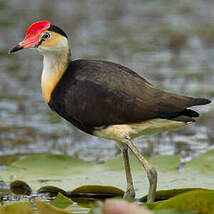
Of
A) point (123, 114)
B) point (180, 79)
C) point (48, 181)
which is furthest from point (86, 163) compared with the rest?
point (180, 79)

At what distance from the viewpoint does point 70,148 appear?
297 inches

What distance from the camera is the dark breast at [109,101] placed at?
16.9 feet

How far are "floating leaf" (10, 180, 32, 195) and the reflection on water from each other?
1.49 metres

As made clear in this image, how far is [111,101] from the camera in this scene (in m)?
5.16

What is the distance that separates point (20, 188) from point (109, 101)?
4.16 ft

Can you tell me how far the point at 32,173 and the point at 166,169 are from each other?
121cm

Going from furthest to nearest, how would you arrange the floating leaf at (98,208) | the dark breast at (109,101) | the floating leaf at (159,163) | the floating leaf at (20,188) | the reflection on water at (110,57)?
the reflection on water at (110,57)
the floating leaf at (159,163)
the floating leaf at (20,188)
the dark breast at (109,101)
the floating leaf at (98,208)

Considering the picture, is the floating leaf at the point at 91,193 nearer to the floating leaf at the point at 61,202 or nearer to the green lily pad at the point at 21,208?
the floating leaf at the point at 61,202

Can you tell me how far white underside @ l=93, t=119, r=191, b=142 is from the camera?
5180mm

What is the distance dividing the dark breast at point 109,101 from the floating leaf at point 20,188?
2.86 feet

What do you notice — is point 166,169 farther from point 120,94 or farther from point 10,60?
point 10,60

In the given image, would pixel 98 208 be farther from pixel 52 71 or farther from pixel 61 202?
pixel 52 71

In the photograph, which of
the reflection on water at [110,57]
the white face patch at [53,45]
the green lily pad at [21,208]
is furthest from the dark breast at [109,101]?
the reflection on water at [110,57]

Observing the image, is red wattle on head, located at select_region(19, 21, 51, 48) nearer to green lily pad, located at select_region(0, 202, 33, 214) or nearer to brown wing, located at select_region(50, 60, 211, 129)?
brown wing, located at select_region(50, 60, 211, 129)
